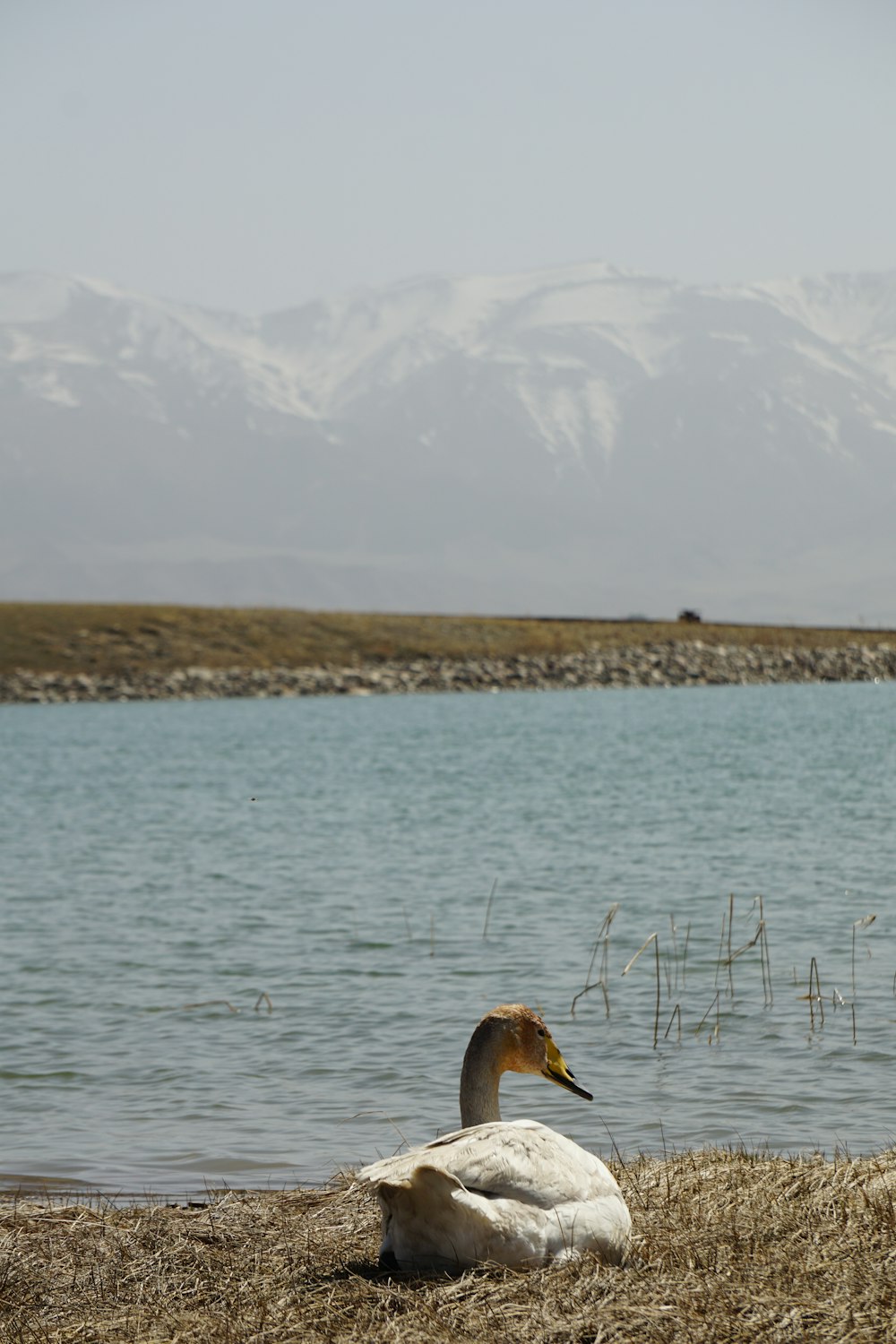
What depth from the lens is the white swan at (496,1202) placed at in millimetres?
5613

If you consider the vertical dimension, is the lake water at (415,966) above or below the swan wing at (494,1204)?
below

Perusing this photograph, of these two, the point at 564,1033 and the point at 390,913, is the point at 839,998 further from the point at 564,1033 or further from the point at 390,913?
the point at 390,913

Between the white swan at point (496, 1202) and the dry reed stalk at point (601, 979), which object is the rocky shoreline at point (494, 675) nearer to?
the dry reed stalk at point (601, 979)

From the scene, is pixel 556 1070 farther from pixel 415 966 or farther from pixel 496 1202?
pixel 415 966

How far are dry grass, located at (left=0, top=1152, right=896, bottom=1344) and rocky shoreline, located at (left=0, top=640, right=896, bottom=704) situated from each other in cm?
8352

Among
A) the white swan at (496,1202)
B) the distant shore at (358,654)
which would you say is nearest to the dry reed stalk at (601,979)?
the white swan at (496,1202)

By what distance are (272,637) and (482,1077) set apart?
92.5 meters

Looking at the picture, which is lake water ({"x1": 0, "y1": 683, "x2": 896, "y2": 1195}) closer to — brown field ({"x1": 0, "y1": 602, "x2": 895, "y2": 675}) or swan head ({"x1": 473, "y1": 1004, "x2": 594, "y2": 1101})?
swan head ({"x1": 473, "y1": 1004, "x2": 594, "y2": 1101})

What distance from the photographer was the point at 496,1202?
5.73m

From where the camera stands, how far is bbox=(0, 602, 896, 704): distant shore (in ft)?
298

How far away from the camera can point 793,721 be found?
57656 millimetres

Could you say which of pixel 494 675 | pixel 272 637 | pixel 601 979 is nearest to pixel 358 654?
pixel 272 637

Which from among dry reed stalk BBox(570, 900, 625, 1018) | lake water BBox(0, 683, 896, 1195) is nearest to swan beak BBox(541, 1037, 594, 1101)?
lake water BBox(0, 683, 896, 1195)

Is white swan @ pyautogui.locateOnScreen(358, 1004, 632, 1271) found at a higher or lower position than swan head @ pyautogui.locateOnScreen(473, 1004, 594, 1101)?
lower
